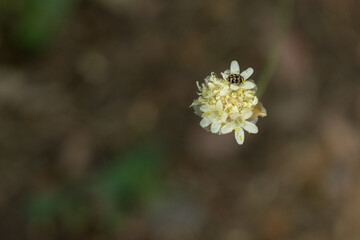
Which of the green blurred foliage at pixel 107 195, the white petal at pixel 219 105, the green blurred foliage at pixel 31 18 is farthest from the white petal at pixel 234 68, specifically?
the green blurred foliage at pixel 31 18

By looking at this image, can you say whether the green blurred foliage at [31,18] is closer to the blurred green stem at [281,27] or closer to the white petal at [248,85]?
the blurred green stem at [281,27]

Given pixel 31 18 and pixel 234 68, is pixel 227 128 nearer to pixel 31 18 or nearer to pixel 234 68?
pixel 234 68

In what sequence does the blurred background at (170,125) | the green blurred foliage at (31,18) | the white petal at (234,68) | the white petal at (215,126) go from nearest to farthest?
1. the white petal at (215,126)
2. the white petal at (234,68)
3. the green blurred foliage at (31,18)
4. the blurred background at (170,125)

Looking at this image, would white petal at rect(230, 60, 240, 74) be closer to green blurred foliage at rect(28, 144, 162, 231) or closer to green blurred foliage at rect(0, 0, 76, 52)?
green blurred foliage at rect(28, 144, 162, 231)

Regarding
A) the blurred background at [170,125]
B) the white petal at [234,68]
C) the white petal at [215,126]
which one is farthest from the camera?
the blurred background at [170,125]

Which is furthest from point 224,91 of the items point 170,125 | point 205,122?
point 170,125

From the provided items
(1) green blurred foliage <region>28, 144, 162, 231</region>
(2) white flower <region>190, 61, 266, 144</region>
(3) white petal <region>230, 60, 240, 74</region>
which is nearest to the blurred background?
(1) green blurred foliage <region>28, 144, 162, 231</region>
